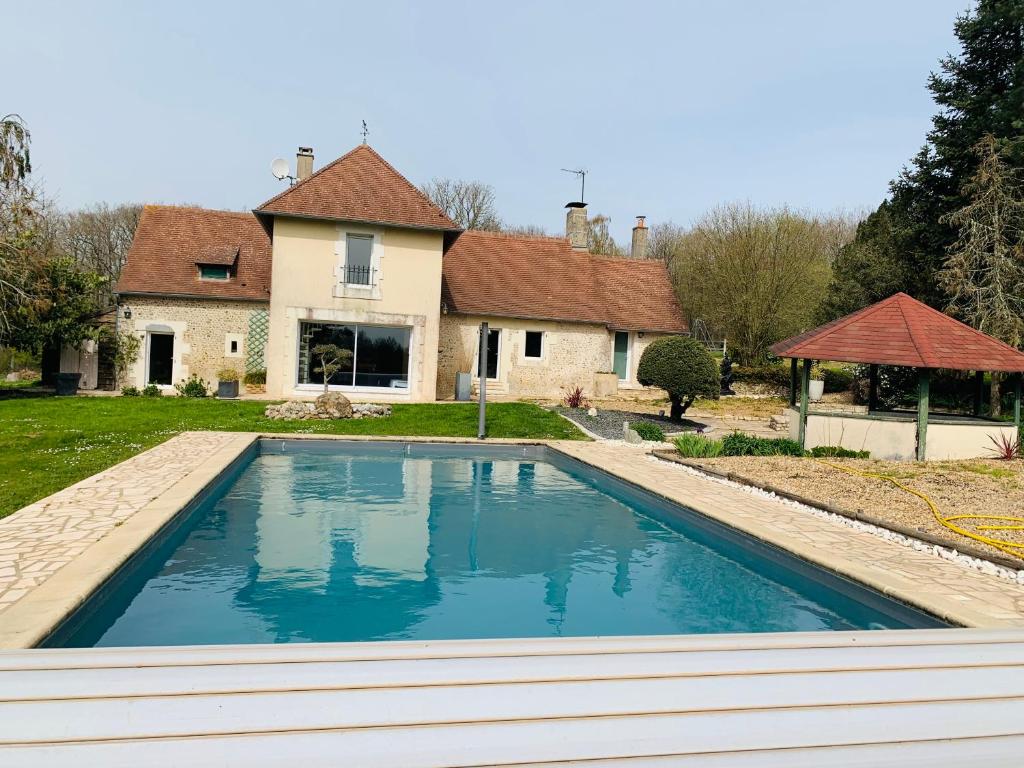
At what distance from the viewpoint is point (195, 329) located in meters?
22.6

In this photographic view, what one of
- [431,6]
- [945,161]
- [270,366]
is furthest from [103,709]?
[945,161]

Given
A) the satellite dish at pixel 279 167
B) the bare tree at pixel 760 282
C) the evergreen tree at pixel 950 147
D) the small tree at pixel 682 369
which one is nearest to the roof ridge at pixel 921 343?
the small tree at pixel 682 369

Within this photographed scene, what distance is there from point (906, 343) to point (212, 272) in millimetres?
19819

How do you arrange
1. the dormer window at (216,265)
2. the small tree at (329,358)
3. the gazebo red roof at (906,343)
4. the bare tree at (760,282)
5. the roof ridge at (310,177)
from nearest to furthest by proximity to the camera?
the gazebo red roof at (906,343), the roof ridge at (310,177), the small tree at (329,358), the dormer window at (216,265), the bare tree at (760,282)

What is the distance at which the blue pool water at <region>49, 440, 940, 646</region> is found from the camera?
5.75 m

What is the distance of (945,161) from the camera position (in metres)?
23.2

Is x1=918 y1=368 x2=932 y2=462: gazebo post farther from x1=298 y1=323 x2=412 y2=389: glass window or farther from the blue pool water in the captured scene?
x1=298 y1=323 x2=412 y2=389: glass window

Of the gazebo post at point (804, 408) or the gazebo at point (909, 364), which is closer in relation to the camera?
the gazebo at point (909, 364)

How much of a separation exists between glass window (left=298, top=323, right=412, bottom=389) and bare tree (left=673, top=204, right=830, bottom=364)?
16.3 metres

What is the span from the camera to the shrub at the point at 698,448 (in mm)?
13594

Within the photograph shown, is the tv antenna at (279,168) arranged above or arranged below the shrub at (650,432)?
above

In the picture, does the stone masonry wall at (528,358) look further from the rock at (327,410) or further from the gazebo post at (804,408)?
the gazebo post at (804,408)

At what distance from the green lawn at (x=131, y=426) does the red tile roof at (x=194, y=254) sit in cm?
425

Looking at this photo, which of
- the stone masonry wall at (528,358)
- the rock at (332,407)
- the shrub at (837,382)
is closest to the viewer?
the rock at (332,407)
